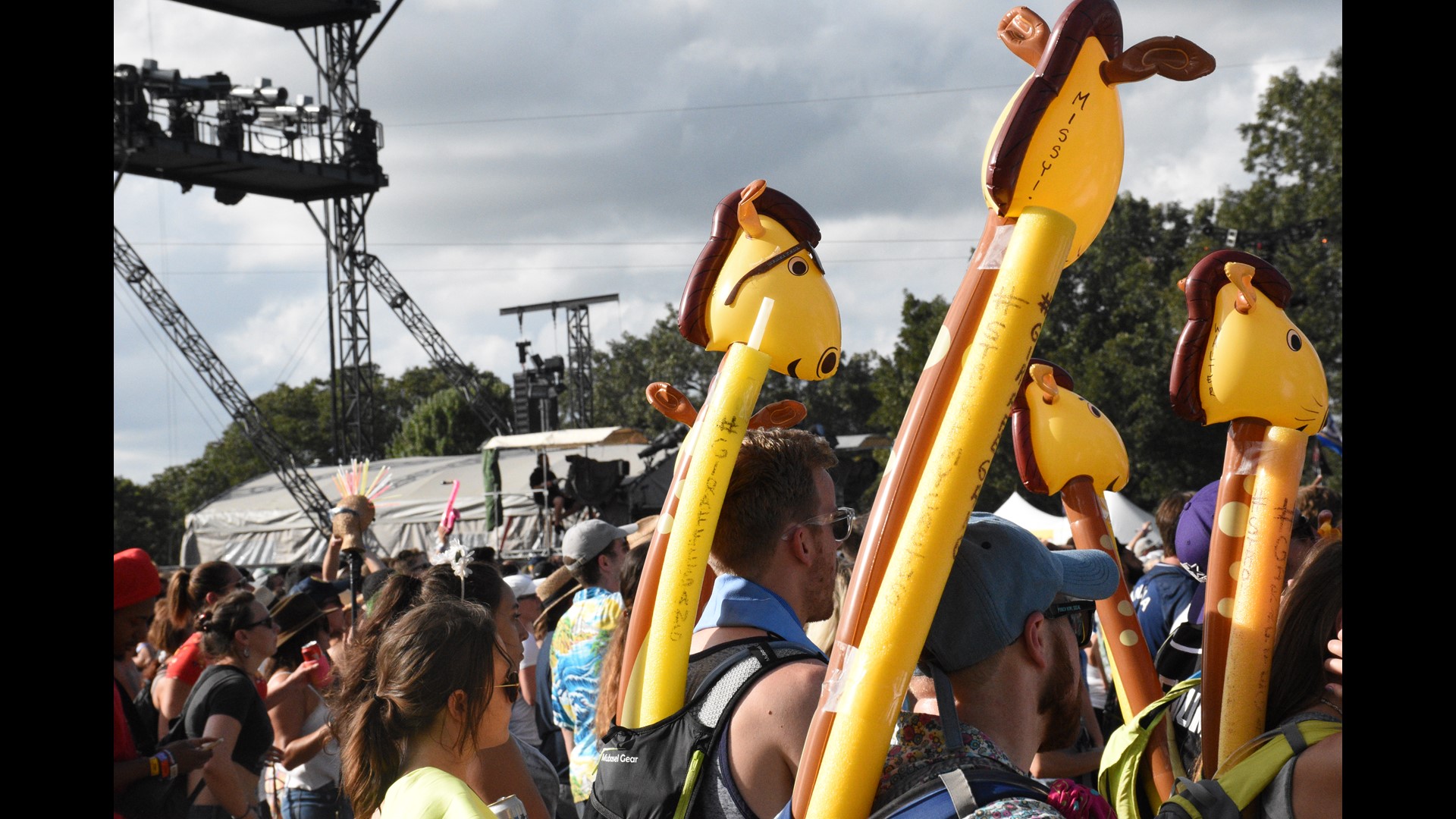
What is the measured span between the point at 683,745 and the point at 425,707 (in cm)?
65

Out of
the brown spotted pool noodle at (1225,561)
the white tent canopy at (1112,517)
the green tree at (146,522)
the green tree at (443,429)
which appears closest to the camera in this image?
the brown spotted pool noodle at (1225,561)

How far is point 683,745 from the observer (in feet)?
7.50

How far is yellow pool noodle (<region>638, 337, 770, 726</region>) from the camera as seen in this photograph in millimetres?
2441

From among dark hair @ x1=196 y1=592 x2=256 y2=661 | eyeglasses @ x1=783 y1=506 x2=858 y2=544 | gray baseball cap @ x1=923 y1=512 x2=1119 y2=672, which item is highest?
eyeglasses @ x1=783 y1=506 x2=858 y2=544

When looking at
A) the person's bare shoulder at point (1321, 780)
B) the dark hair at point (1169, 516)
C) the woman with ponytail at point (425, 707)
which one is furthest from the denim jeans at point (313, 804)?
the person's bare shoulder at point (1321, 780)

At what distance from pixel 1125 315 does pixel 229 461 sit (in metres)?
49.7

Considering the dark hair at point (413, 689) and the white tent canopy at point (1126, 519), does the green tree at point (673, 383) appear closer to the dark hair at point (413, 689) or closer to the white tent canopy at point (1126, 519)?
the white tent canopy at point (1126, 519)

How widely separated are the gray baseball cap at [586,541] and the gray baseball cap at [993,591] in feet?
10.7

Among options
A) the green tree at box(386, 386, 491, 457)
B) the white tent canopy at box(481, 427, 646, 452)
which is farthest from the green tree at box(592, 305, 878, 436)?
the white tent canopy at box(481, 427, 646, 452)

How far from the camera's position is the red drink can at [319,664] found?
16.2 feet

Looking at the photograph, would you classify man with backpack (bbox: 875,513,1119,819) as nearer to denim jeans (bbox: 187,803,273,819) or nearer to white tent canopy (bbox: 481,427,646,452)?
denim jeans (bbox: 187,803,273,819)

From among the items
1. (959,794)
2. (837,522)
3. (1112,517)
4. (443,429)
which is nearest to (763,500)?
(837,522)

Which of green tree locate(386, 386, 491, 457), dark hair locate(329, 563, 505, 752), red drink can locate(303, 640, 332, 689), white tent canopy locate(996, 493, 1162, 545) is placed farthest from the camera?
green tree locate(386, 386, 491, 457)
